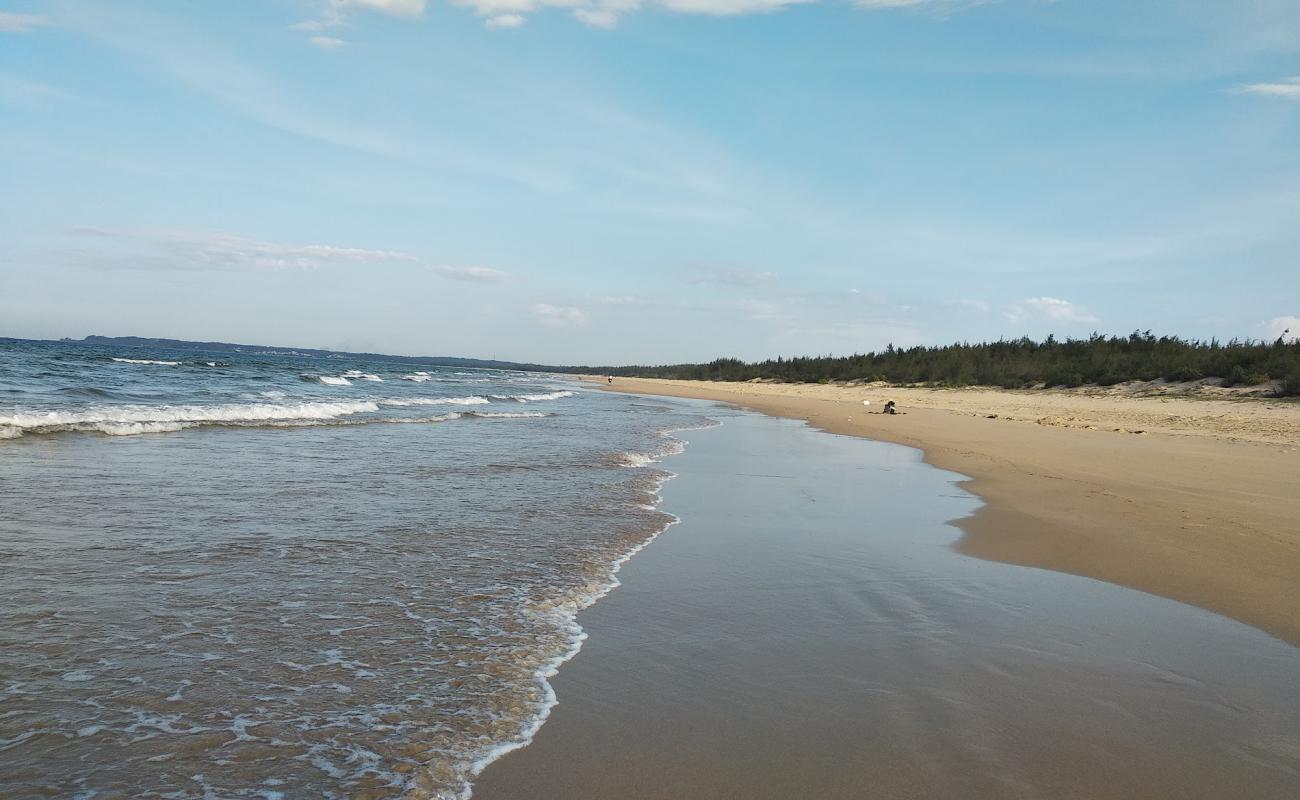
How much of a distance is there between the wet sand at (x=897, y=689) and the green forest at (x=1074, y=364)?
21485 millimetres

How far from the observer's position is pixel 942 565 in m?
6.06

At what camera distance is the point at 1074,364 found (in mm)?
33250

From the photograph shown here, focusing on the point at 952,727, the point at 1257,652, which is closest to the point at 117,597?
the point at 952,727

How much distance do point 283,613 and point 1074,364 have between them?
35214mm

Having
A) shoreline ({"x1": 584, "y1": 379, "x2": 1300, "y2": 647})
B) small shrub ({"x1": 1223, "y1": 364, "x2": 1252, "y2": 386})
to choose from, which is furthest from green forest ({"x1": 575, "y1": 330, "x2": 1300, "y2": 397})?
shoreline ({"x1": 584, "y1": 379, "x2": 1300, "y2": 647})

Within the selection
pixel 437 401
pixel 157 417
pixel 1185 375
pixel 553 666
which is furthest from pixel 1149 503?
pixel 437 401

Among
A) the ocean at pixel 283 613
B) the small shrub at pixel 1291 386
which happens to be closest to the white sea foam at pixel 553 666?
the ocean at pixel 283 613

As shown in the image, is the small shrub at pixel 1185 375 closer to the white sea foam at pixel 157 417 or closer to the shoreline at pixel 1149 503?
the shoreline at pixel 1149 503

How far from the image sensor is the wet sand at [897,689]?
2.79 meters

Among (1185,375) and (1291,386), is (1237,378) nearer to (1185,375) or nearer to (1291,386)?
(1185,375)

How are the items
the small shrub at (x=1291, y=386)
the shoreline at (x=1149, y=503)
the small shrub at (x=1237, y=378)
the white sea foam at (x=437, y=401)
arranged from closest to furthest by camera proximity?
the shoreline at (x=1149, y=503), the small shrub at (x=1291, y=386), the small shrub at (x=1237, y=378), the white sea foam at (x=437, y=401)

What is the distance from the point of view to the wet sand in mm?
2785

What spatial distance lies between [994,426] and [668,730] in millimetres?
19104

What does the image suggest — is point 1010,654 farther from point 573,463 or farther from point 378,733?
point 573,463
